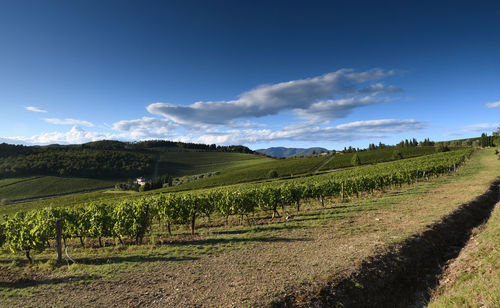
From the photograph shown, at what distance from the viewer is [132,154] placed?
166 metres

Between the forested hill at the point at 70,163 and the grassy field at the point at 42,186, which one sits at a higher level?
the forested hill at the point at 70,163

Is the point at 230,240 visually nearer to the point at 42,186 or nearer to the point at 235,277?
the point at 235,277

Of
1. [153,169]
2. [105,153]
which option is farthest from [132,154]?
[153,169]

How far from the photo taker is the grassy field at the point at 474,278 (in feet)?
20.4

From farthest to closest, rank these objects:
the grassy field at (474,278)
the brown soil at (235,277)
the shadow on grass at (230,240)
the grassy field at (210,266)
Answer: the shadow on grass at (230,240)
the grassy field at (210,266)
the brown soil at (235,277)
the grassy field at (474,278)

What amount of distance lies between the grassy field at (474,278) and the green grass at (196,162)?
125 m

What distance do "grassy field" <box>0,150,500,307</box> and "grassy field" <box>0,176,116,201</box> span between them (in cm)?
11090

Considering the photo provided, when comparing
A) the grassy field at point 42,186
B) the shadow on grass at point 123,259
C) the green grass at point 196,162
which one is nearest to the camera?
the shadow on grass at point 123,259

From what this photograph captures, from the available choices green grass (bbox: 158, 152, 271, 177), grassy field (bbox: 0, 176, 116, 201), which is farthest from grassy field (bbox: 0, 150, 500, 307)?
green grass (bbox: 158, 152, 271, 177)

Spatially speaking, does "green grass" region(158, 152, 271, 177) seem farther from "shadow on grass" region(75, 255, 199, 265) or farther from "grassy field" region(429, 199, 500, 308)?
"grassy field" region(429, 199, 500, 308)

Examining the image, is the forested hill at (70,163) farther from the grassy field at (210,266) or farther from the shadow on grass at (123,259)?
the shadow on grass at (123,259)

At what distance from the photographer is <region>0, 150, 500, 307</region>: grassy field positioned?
746cm

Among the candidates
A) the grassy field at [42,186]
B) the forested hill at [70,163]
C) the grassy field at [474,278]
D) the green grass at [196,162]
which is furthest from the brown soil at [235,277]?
the forested hill at [70,163]

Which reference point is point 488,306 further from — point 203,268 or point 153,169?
point 153,169
